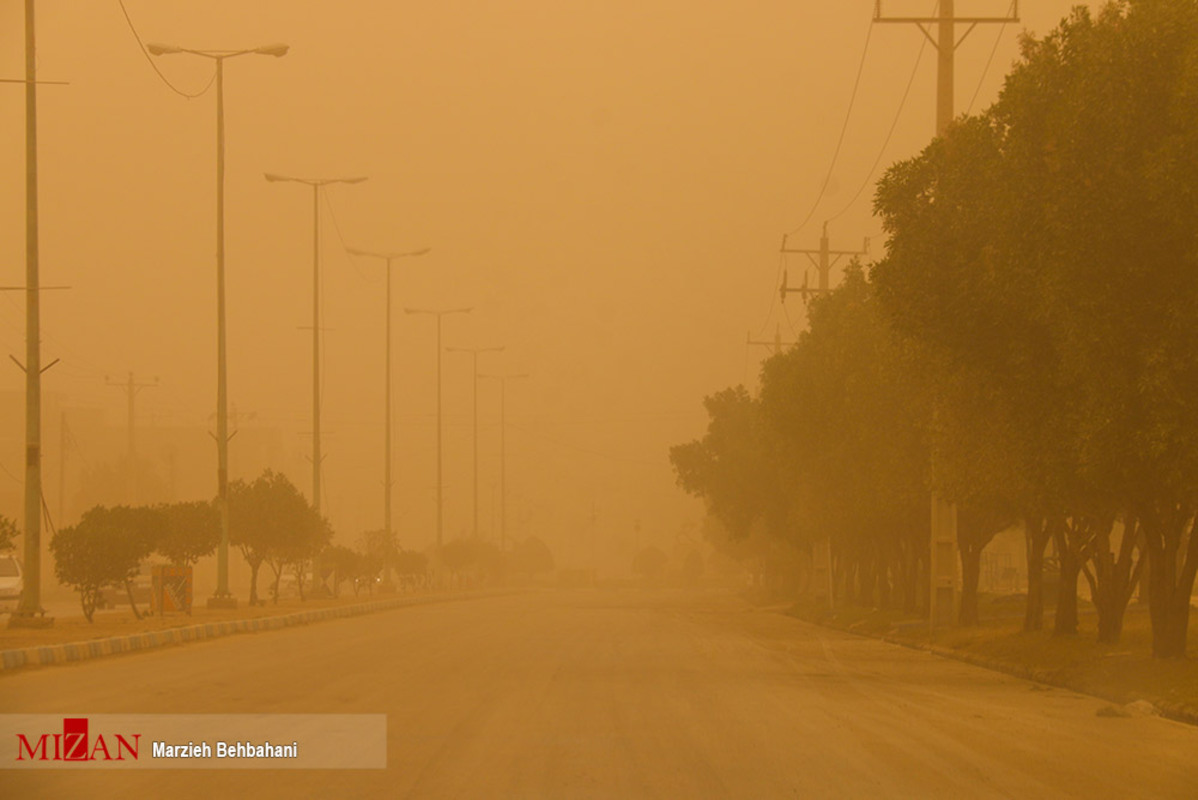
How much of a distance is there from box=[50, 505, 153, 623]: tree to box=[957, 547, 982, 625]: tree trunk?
18.8 m

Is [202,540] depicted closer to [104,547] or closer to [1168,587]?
[104,547]

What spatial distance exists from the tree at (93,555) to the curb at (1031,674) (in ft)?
58.3

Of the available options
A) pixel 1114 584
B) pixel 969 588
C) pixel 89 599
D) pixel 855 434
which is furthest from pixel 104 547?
pixel 1114 584

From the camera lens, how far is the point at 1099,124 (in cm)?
1589

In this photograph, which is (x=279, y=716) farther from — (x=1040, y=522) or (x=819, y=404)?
(x=819, y=404)

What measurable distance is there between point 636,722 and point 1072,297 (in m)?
Result: 7.28

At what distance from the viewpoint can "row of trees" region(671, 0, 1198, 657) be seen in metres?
15.6

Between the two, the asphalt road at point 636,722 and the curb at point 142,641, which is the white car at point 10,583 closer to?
the curb at point 142,641

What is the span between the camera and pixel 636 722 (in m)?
13.3

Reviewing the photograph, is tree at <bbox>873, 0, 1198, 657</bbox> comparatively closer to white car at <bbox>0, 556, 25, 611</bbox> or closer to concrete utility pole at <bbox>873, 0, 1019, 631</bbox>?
concrete utility pole at <bbox>873, 0, 1019, 631</bbox>

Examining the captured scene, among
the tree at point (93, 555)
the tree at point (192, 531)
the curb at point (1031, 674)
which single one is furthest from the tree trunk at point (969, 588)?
the tree at point (192, 531)

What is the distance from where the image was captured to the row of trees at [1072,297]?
15594mm

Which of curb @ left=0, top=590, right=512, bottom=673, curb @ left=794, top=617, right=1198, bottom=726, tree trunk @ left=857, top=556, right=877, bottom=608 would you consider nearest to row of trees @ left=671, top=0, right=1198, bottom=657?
curb @ left=794, top=617, right=1198, bottom=726

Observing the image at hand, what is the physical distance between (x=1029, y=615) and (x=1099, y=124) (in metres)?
13.1
